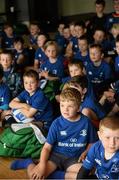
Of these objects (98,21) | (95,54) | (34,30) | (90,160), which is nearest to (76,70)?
(95,54)

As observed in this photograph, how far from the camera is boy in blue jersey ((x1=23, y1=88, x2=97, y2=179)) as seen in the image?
8.13 feet

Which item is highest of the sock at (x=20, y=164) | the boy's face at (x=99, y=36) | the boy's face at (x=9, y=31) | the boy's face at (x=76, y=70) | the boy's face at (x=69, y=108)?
the boy's face at (x=9, y=31)

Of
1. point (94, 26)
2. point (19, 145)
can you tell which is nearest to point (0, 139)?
point (19, 145)

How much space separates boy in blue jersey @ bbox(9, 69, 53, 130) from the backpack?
0.24 meters

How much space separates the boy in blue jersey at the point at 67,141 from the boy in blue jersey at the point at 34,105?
65 cm

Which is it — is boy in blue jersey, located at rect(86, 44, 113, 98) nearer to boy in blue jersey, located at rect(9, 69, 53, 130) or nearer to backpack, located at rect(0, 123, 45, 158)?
boy in blue jersey, located at rect(9, 69, 53, 130)

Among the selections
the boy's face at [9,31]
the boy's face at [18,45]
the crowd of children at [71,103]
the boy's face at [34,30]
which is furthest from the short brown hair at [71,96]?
the boy's face at [9,31]

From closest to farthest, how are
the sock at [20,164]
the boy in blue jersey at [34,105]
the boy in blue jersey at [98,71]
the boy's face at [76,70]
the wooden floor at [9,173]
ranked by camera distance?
1. the wooden floor at [9,173]
2. the sock at [20,164]
3. the boy in blue jersey at [34,105]
4. the boy's face at [76,70]
5. the boy in blue jersey at [98,71]

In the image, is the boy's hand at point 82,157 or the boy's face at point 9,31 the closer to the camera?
the boy's hand at point 82,157

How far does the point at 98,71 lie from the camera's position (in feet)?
13.8

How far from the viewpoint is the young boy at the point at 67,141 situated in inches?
97.6

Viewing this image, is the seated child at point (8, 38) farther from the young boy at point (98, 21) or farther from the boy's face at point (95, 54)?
the boy's face at point (95, 54)

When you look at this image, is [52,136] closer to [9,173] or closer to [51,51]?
[9,173]

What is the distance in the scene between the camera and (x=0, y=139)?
3039mm
